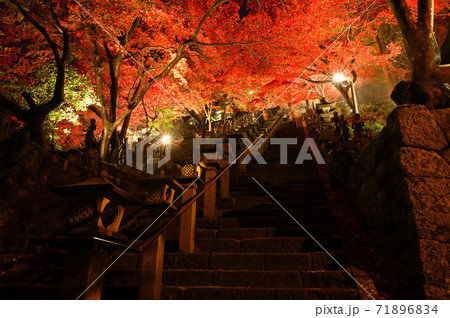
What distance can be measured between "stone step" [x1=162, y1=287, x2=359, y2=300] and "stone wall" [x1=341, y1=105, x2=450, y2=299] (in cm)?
113

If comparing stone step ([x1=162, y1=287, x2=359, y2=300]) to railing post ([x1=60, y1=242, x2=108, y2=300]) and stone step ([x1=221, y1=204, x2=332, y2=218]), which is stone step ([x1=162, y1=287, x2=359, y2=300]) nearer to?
railing post ([x1=60, y1=242, x2=108, y2=300])

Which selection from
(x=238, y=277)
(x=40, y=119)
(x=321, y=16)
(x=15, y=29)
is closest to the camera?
(x=238, y=277)

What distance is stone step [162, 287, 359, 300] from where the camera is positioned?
14.0 ft

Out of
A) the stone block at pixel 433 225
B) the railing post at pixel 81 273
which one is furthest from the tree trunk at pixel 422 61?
the railing post at pixel 81 273

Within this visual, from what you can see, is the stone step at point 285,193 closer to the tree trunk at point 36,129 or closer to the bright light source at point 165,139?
the tree trunk at point 36,129

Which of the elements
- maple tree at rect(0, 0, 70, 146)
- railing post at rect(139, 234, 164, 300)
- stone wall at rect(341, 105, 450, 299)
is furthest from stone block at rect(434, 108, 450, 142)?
maple tree at rect(0, 0, 70, 146)

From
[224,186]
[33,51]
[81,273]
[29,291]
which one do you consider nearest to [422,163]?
[224,186]

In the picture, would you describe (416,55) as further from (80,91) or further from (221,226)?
(80,91)

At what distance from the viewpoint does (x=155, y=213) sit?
4.86m

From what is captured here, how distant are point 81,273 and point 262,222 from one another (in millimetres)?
4436

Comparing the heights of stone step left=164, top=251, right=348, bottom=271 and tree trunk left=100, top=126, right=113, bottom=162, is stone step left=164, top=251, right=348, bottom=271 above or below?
below

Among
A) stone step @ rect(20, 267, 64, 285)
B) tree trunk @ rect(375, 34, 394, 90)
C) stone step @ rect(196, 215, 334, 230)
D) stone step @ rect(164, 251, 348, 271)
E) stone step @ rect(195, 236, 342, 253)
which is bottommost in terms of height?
stone step @ rect(20, 267, 64, 285)
